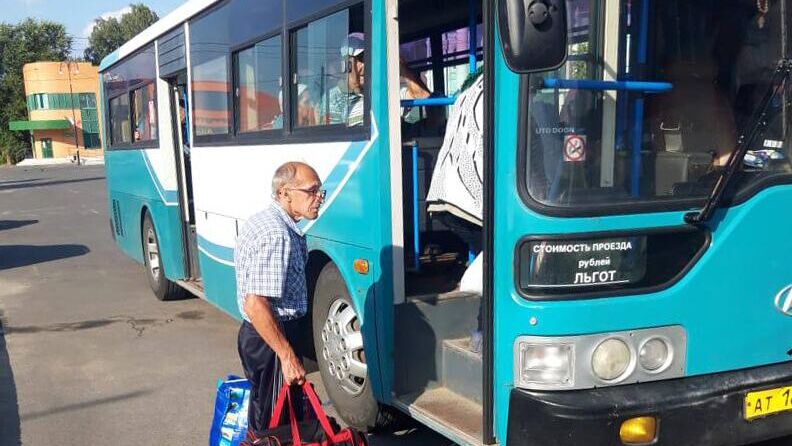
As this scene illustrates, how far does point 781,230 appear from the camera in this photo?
3.25m

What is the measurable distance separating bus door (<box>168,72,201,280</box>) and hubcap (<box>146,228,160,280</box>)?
104cm

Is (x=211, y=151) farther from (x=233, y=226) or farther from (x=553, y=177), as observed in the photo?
(x=553, y=177)

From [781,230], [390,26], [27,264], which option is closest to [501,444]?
[781,230]

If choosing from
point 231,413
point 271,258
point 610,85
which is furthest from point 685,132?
point 231,413

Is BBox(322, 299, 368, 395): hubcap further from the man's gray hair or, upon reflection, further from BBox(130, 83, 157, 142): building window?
BBox(130, 83, 157, 142): building window

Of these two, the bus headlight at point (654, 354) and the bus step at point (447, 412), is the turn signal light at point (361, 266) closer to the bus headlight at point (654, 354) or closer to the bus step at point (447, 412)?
the bus step at point (447, 412)

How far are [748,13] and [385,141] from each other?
1815mm

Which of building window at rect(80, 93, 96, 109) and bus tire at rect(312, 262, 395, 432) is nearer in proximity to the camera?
bus tire at rect(312, 262, 395, 432)

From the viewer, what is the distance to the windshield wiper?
9.87 ft

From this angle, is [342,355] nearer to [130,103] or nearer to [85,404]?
[85,404]

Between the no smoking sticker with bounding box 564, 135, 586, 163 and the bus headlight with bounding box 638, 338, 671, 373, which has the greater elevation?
the no smoking sticker with bounding box 564, 135, 586, 163

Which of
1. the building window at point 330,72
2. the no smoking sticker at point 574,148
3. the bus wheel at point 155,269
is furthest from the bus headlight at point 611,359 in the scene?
the bus wheel at point 155,269

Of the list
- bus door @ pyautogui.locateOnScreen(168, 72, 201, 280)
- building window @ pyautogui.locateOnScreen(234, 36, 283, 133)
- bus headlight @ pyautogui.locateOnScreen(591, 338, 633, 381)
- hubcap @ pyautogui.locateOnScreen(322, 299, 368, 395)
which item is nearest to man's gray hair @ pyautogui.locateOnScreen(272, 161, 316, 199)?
hubcap @ pyautogui.locateOnScreen(322, 299, 368, 395)

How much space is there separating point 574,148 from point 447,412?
1.53 m
